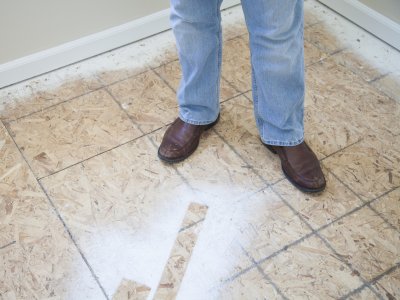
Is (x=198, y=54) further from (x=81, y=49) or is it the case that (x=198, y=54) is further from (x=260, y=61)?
(x=81, y=49)

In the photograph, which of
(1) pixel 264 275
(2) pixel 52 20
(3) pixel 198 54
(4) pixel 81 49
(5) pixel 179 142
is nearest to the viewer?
(1) pixel 264 275

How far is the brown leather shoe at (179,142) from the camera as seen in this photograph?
1345 millimetres

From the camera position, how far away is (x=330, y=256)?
1.12m

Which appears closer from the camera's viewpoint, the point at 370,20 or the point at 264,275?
the point at 264,275

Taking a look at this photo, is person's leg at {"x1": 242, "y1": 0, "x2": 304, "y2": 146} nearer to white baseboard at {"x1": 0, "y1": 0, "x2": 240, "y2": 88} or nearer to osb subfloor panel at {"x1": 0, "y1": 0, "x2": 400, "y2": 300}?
osb subfloor panel at {"x1": 0, "y1": 0, "x2": 400, "y2": 300}

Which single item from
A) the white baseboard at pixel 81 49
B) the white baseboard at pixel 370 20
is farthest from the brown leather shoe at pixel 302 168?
the white baseboard at pixel 81 49

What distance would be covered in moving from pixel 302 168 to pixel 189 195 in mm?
322

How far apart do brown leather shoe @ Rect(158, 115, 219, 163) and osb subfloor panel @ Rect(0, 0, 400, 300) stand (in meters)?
0.03

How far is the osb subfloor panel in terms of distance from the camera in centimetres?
109

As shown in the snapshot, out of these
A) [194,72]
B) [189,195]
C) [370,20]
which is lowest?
[189,195]

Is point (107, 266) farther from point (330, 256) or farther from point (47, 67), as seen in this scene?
point (47, 67)

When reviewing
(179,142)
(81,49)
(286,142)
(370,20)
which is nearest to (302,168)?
(286,142)

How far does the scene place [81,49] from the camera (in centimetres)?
173

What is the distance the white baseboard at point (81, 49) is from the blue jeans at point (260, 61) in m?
0.60
